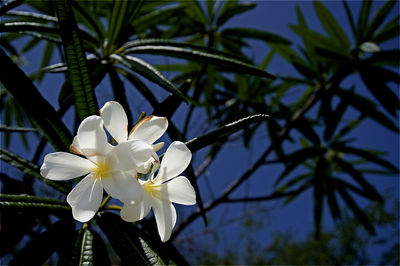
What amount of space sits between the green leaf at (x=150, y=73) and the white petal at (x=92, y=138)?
10.3 inches

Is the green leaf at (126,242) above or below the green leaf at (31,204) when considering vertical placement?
below

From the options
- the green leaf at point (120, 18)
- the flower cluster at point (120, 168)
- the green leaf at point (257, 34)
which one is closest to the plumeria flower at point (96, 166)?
the flower cluster at point (120, 168)

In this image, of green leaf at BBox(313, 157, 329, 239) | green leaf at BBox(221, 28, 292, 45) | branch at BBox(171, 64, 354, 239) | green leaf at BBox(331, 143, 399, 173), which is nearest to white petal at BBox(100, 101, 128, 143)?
branch at BBox(171, 64, 354, 239)

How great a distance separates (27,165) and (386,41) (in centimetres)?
178

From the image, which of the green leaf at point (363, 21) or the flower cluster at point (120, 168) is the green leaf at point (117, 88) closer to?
the flower cluster at point (120, 168)

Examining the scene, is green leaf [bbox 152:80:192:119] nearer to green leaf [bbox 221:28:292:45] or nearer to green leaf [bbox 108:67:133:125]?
green leaf [bbox 108:67:133:125]

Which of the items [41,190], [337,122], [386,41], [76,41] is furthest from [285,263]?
[76,41]

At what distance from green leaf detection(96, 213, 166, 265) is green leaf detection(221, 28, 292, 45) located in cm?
120

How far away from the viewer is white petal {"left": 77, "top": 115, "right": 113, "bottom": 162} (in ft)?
1.26

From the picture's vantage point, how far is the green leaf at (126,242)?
0.52 meters

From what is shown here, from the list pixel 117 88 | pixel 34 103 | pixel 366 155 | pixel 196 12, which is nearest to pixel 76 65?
pixel 34 103

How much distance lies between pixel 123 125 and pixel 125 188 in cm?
9

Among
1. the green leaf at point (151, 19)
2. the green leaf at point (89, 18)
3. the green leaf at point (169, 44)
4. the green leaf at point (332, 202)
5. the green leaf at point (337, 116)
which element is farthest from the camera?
the green leaf at point (332, 202)

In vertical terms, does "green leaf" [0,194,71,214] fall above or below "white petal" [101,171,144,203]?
below
